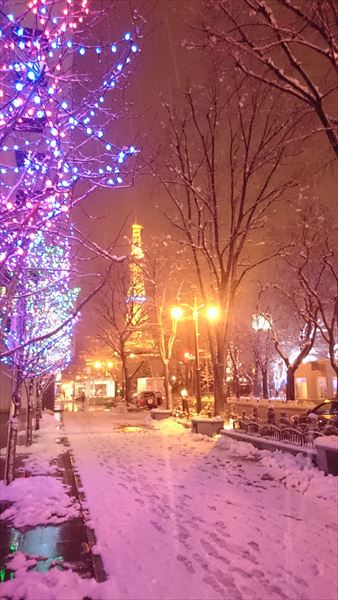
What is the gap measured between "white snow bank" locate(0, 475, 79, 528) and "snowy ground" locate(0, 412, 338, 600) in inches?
6.7

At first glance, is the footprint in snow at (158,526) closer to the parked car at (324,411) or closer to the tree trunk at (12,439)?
the tree trunk at (12,439)

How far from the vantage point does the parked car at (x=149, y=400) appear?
1646 inches

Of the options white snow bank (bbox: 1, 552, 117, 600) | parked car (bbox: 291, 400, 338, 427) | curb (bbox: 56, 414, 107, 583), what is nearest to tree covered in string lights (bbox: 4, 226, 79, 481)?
curb (bbox: 56, 414, 107, 583)

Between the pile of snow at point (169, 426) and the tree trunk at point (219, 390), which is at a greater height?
the tree trunk at point (219, 390)

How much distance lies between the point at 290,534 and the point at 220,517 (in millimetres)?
1155

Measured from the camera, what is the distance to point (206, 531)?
6.77 metres

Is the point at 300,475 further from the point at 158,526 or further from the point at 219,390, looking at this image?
the point at 219,390

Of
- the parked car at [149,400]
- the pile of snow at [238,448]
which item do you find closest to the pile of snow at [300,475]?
the pile of snow at [238,448]

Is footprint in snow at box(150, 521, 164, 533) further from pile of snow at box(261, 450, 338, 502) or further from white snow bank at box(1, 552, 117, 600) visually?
pile of snow at box(261, 450, 338, 502)

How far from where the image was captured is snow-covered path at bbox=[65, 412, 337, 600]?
511cm

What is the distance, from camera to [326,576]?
5.42m

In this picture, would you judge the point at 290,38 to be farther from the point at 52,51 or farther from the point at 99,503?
the point at 99,503

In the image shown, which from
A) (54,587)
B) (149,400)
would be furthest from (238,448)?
(149,400)

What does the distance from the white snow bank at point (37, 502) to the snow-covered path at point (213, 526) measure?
445 mm
